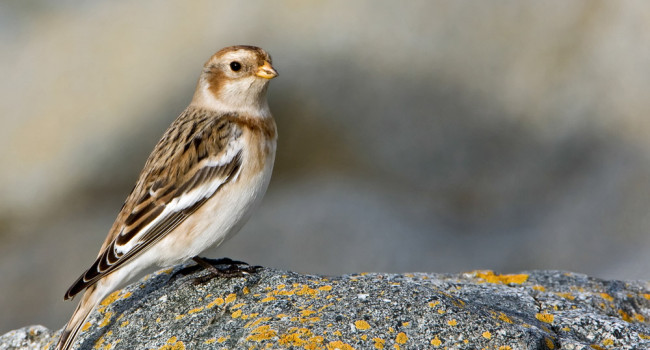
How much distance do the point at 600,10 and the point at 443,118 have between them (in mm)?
1892

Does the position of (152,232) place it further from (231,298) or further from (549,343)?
(549,343)

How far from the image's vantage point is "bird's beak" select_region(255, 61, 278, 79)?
17.0ft

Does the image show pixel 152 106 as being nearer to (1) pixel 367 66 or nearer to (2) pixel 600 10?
(1) pixel 367 66

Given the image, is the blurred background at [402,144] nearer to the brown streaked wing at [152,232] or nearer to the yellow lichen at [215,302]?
the brown streaked wing at [152,232]

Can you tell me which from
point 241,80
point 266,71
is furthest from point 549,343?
point 241,80

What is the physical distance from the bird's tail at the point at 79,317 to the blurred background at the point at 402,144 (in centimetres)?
383

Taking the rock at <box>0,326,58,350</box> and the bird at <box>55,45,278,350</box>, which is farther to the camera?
the rock at <box>0,326,58,350</box>

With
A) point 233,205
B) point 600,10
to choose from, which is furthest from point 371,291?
point 600,10

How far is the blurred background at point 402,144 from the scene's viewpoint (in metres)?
8.25

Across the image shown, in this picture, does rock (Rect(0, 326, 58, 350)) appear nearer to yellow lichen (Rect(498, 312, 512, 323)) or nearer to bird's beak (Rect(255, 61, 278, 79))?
bird's beak (Rect(255, 61, 278, 79))

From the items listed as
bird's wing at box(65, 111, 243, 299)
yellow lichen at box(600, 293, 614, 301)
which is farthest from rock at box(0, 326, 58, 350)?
yellow lichen at box(600, 293, 614, 301)

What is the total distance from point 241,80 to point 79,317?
177 centimetres

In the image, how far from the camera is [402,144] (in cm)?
843

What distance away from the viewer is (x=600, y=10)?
28.2 feet
